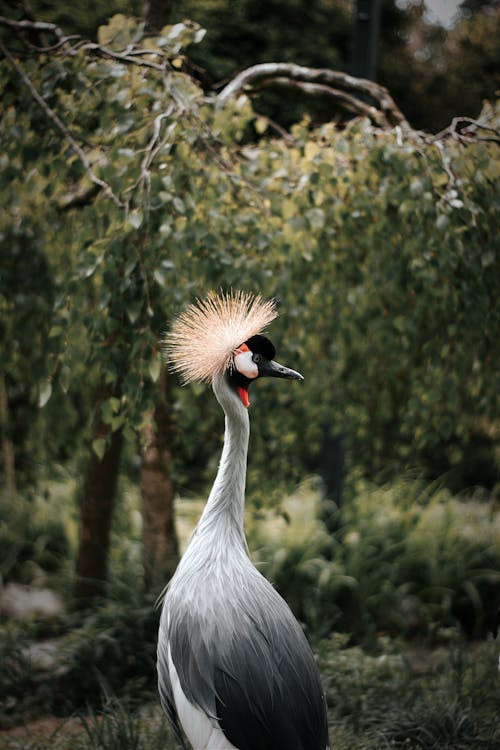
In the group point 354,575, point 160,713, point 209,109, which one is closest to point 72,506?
point 354,575

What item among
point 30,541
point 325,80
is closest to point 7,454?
point 30,541

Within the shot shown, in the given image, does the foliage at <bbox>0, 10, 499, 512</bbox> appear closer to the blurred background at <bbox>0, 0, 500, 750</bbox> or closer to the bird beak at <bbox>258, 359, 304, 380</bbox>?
the blurred background at <bbox>0, 0, 500, 750</bbox>

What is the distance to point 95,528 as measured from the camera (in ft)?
12.7

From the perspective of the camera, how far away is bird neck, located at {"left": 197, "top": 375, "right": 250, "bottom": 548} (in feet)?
7.10

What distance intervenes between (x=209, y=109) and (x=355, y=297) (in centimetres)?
99

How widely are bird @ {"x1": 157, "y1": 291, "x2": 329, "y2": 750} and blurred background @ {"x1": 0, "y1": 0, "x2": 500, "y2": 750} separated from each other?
264 millimetres

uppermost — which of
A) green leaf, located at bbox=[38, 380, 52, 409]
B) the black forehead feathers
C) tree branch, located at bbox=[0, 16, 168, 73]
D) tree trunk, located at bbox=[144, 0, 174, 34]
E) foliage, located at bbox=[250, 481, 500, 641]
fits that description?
tree trunk, located at bbox=[144, 0, 174, 34]

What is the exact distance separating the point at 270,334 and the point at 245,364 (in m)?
1.07

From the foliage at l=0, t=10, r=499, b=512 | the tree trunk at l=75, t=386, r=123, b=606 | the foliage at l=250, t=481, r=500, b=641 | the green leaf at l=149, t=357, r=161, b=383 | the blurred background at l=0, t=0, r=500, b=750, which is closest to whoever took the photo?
the green leaf at l=149, t=357, r=161, b=383

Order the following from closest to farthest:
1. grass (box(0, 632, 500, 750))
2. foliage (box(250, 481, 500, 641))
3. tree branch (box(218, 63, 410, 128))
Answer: grass (box(0, 632, 500, 750))
tree branch (box(218, 63, 410, 128))
foliage (box(250, 481, 500, 641))

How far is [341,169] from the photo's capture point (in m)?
2.80

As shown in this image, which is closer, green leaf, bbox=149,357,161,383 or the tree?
green leaf, bbox=149,357,161,383

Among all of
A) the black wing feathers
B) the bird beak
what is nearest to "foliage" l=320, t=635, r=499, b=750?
the black wing feathers

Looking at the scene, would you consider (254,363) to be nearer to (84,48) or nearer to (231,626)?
(231,626)
